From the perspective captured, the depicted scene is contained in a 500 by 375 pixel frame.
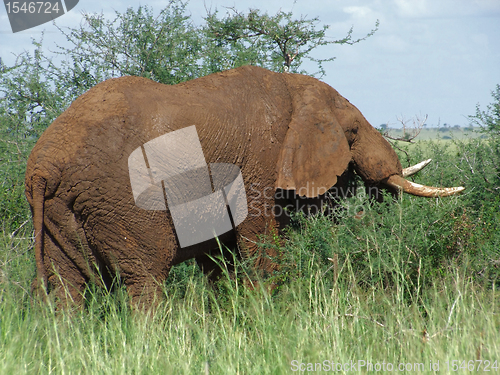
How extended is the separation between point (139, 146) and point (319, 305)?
6.51 ft

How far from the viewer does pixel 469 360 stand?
296 cm

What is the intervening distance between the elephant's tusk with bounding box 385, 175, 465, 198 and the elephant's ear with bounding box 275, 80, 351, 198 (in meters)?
0.80

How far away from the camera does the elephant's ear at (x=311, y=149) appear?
16.2 ft

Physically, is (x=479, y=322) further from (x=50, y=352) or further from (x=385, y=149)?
(x=50, y=352)

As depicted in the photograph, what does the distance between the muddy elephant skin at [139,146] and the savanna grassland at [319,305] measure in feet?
0.96

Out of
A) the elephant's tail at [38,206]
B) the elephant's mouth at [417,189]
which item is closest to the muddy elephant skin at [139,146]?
the elephant's tail at [38,206]

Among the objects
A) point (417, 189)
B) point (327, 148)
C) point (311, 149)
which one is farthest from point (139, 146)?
point (417, 189)

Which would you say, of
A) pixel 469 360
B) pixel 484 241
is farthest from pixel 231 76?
pixel 469 360

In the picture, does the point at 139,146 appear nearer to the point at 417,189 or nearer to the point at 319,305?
the point at 319,305

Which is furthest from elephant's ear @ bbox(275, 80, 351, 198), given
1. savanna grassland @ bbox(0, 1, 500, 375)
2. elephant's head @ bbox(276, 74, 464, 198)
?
savanna grassland @ bbox(0, 1, 500, 375)

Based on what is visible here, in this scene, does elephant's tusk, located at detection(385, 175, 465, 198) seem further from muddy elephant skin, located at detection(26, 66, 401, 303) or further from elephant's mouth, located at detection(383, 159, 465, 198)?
muddy elephant skin, located at detection(26, 66, 401, 303)

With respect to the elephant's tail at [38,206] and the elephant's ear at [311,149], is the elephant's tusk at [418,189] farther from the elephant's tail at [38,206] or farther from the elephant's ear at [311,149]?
the elephant's tail at [38,206]

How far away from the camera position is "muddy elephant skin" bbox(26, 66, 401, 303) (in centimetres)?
401

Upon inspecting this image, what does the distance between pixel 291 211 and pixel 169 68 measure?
4.40 meters
